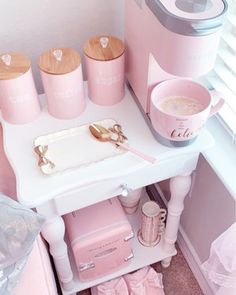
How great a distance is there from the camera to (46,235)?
2.91 ft

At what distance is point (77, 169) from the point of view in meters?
0.80

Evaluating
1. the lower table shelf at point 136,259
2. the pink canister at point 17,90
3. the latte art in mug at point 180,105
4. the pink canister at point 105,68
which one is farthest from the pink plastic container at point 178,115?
the lower table shelf at point 136,259

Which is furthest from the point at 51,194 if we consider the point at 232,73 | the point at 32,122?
the point at 232,73

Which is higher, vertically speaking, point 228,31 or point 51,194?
point 228,31

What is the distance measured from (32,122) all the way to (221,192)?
1.63 feet

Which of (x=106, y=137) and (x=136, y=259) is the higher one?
(x=106, y=137)

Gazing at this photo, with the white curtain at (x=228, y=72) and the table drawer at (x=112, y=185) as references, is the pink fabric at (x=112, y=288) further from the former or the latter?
the white curtain at (x=228, y=72)

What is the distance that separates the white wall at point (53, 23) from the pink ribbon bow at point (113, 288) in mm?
644

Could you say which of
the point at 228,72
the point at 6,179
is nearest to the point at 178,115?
the point at 228,72

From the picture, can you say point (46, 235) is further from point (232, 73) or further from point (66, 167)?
point (232, 73)

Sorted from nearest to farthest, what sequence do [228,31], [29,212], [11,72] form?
[29,212] < [11,72] < [228,31]

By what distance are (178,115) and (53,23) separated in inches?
16.6

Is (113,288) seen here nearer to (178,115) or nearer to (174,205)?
(174,205)

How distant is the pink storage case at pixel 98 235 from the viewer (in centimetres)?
101
